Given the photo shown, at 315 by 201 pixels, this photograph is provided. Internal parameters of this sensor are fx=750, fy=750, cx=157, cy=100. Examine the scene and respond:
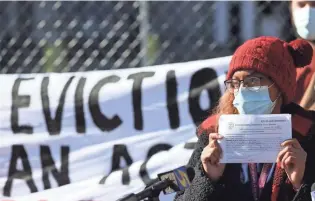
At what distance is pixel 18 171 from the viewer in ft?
12.7

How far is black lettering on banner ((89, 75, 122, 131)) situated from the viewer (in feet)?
12.4

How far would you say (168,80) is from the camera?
3809 mm

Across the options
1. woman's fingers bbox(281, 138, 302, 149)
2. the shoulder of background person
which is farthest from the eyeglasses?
woman's fingers bbox(281, 138, 302, 149)

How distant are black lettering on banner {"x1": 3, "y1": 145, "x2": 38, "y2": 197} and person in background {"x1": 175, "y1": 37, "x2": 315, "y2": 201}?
4.39ft

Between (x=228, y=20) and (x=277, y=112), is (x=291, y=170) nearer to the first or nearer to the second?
(x=277, y=112)

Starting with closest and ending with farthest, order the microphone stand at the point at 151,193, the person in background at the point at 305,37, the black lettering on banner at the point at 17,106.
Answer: the microphone stand at the point at 151,193 → the person in background at the point at 305,37 → the black lettering on banner at the point at 17,106

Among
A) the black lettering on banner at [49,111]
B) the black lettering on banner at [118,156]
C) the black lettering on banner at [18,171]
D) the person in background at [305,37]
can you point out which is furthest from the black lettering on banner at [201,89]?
the black lettering on banner at [18,171]

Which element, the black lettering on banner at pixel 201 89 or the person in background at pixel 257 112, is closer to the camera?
the person in background at pixel 257 112

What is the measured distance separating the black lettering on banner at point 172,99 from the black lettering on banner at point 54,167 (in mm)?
561

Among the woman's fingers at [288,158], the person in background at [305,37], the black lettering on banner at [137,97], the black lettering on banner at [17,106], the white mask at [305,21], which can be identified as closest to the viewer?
the woman's fingers at [288,158]

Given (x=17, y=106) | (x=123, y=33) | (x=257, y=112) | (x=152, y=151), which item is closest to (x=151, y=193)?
(x=257, y=112)

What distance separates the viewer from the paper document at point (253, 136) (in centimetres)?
239

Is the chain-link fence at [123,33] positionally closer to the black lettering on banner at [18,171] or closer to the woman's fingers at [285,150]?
the black lettering on banner at [18,171]

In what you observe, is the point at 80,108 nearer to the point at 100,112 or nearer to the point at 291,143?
the point at 100,112
